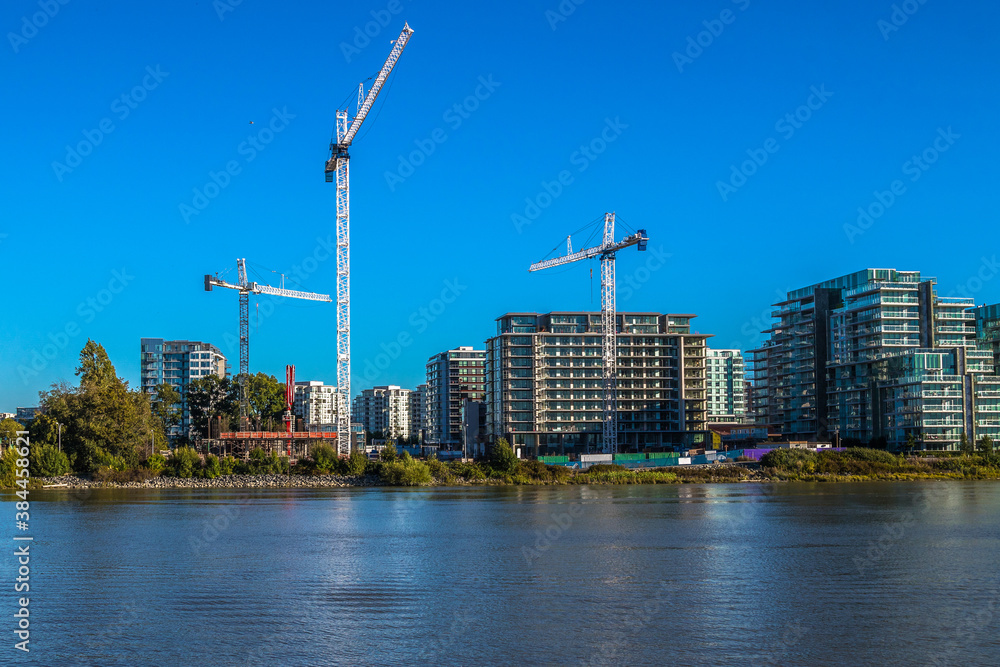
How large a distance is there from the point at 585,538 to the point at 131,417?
70487mm

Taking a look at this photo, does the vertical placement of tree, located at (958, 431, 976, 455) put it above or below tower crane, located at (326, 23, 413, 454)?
below

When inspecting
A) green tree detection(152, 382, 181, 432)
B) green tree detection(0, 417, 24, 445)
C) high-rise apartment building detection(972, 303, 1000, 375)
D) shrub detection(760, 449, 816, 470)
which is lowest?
shrub detection(760, 449, 816, 470)

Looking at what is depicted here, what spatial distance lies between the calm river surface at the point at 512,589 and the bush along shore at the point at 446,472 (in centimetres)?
4300

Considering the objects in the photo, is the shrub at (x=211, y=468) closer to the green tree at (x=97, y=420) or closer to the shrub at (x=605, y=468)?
the green tree at (x=97, y=420)

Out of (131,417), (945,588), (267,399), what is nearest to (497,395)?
(267,399)

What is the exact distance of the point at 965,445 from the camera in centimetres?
13200

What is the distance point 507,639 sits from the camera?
79.4 ft

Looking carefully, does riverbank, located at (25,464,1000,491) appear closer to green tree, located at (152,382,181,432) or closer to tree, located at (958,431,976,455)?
tree, located at (958,431,976,455)

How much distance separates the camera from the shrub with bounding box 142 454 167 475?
10481cm

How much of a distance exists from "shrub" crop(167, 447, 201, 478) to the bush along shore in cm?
11

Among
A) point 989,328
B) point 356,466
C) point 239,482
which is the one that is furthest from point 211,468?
point 989,328

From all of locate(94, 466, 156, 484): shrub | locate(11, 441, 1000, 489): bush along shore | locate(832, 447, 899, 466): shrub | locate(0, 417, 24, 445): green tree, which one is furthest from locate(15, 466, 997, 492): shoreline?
locate(0, 417, 24, 445): green tree

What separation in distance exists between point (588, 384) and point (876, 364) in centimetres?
4653

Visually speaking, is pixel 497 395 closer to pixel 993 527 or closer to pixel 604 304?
pixel 604 304
